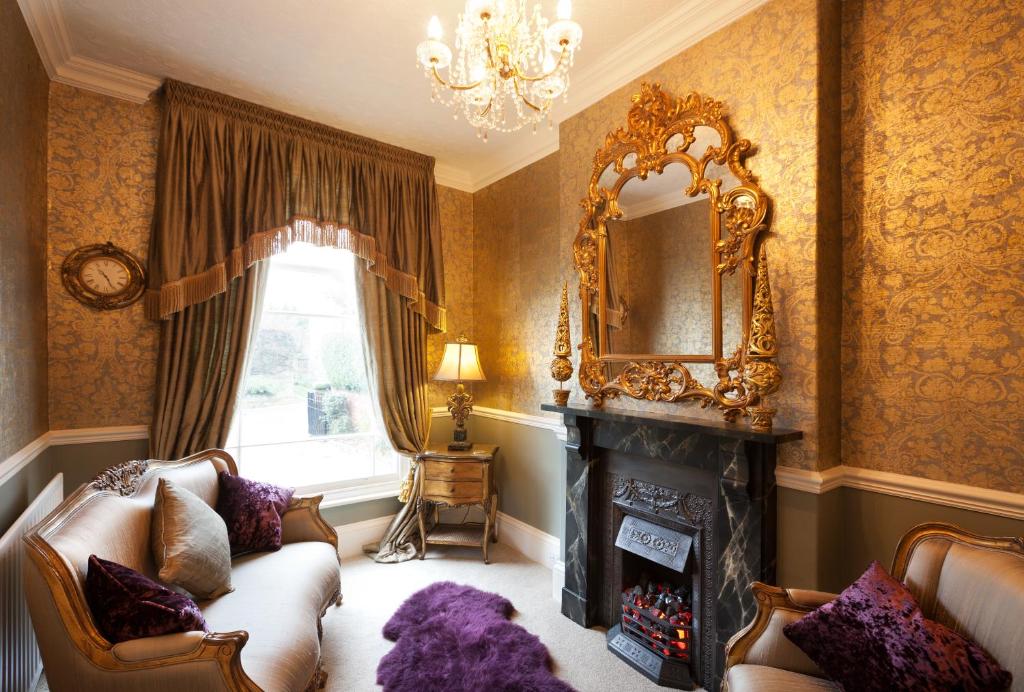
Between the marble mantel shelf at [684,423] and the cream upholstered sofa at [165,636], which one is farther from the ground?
the marble mantel shelf at [684,423]

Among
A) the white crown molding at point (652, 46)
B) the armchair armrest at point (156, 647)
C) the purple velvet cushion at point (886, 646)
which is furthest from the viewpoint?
the white crown molding at point (652, 46)

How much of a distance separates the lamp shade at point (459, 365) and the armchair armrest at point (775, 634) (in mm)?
2287

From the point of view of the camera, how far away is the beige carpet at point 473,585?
7.01 feet

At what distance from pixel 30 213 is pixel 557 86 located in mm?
2518

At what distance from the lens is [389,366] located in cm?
354

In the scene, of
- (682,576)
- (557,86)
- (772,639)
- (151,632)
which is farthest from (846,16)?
(151,632)

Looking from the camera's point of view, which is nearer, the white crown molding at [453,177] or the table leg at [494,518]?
the table leg at [494,518]

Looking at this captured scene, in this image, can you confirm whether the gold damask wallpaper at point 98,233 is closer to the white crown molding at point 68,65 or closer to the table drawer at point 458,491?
the white crown molding at point 68,65

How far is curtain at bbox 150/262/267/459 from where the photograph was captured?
276 centimetres

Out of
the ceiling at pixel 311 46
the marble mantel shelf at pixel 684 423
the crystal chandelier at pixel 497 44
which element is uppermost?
the ceiling at pixel 311 46

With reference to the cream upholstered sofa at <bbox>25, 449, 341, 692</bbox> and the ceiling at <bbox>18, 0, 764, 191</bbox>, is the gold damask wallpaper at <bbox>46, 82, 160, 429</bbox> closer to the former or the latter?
the ceiling at <bbox>18, 0, 764, 191</bbox>

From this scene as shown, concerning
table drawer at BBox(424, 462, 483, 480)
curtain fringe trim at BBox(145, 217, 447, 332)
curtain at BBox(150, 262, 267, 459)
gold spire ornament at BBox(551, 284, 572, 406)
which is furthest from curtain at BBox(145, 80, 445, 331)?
gold spire ornament at BBox(551, 284, 572, 406)

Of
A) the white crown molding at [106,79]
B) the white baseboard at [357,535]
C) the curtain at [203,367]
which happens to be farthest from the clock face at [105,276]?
the white baseboard at [357,535]

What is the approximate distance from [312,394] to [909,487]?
3423 mm
